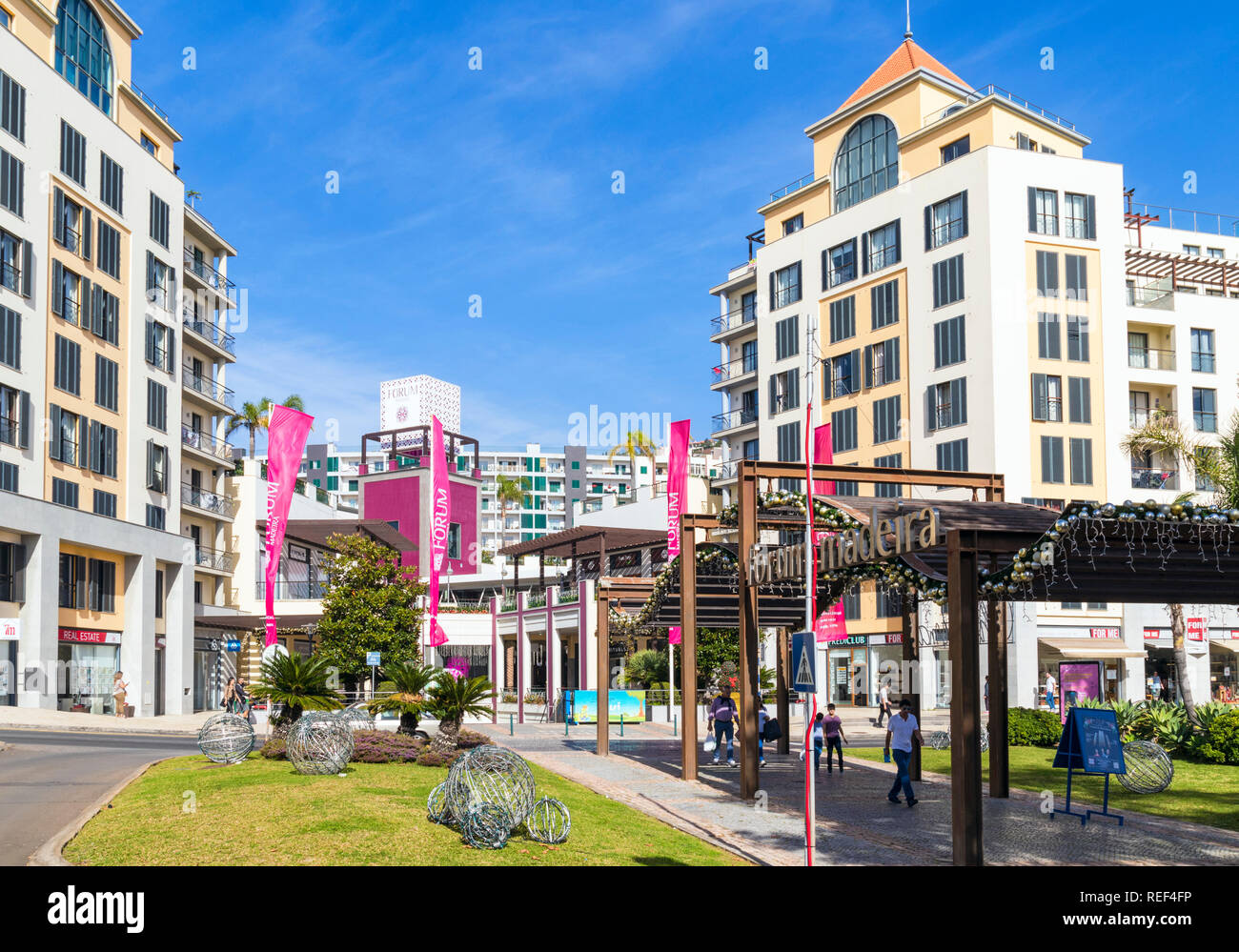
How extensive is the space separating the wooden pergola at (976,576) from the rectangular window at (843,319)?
39.4 m

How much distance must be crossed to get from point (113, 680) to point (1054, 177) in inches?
1864

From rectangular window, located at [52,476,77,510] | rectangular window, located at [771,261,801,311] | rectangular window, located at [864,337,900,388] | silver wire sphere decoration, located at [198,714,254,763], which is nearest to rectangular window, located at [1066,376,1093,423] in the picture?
rectangular window, located at [864,337,900,388]

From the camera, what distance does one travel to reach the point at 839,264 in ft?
220

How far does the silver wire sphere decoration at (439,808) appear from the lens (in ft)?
48.1

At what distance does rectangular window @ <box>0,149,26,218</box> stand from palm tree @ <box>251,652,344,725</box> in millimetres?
28412

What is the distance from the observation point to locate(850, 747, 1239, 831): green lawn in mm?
18688

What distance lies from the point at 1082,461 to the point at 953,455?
19.1ft

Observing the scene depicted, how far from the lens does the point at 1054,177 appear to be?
2308 inches

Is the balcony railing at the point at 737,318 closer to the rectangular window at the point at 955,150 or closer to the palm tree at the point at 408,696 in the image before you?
the rectangular window at the point at 955,150

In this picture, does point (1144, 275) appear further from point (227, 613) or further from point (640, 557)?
point (227, 613)

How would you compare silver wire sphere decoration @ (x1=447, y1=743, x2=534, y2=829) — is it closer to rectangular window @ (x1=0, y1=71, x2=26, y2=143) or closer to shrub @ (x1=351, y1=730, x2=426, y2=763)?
shrub @ (x1=351, y1=730, x2=426, y2=763)

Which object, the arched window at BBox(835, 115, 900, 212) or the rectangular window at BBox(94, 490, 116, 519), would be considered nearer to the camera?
the rectangular window at BBox(94, 490, 116, 519)

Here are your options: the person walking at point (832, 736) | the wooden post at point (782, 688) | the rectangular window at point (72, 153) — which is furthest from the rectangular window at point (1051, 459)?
the rectangular window at point (72, 153)

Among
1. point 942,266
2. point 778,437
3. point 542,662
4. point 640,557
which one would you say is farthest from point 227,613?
point 942,266
